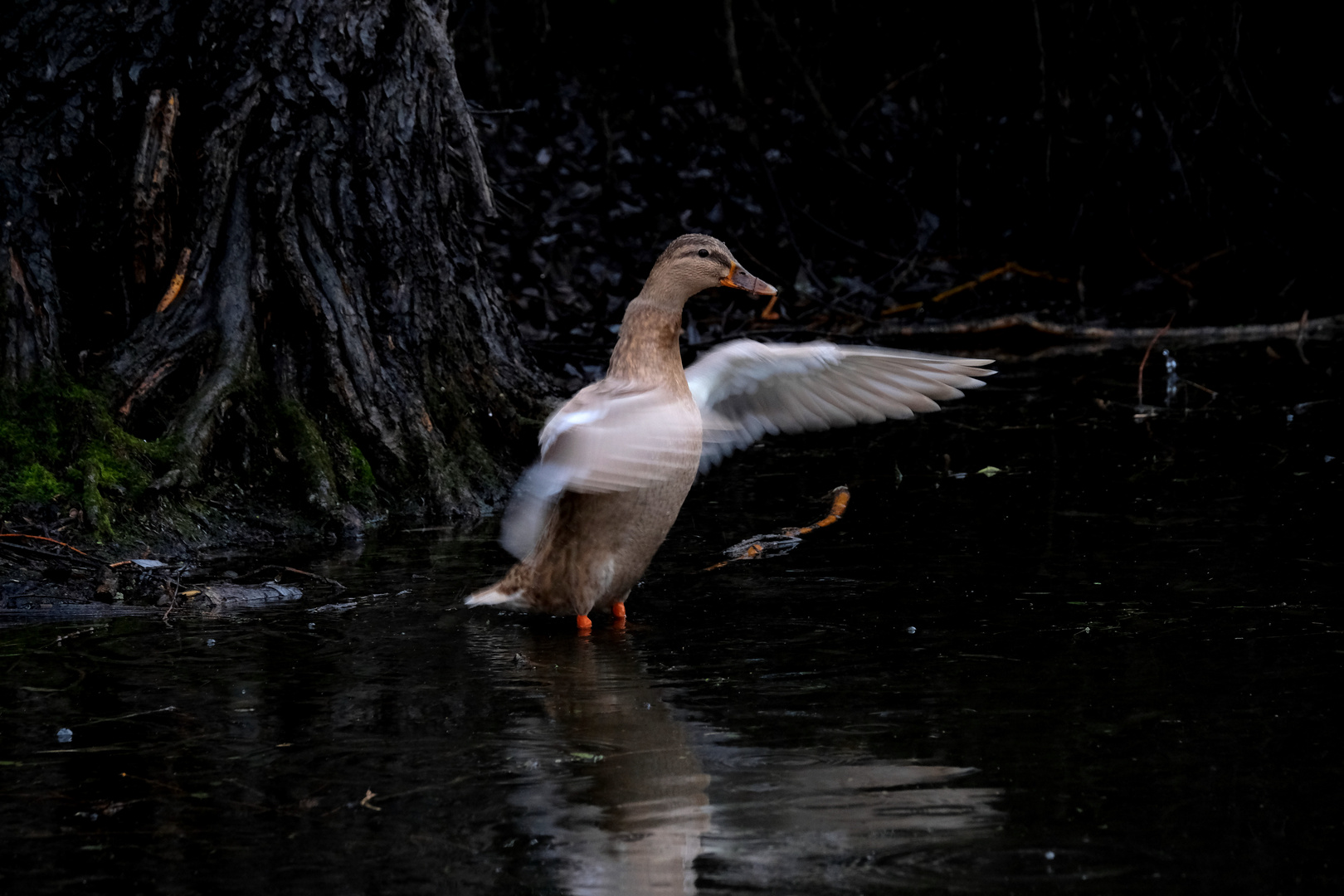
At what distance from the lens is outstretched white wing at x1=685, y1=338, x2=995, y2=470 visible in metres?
6.23

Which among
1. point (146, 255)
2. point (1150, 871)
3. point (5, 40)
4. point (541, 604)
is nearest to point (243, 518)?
point (146, 255)

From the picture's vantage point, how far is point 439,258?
767cm

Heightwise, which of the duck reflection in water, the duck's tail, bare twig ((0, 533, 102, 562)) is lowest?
the duck reflection in water

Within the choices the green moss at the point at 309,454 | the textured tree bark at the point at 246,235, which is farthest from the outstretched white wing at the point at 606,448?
the textured tree bark at the point at 246,235

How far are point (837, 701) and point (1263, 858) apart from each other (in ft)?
4.67

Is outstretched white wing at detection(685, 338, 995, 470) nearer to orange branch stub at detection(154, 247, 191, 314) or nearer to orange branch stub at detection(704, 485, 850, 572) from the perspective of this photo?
orange branch stub at detection(704, 485, 850, 572)

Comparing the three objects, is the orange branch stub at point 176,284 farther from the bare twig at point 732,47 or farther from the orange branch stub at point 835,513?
the bare twig at point 732,47

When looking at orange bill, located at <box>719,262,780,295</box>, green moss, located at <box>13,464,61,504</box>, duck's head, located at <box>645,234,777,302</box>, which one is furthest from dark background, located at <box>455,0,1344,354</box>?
green moss, located at <box>13,464,61,504</box>

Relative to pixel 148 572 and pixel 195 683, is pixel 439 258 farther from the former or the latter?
pixel 195 683

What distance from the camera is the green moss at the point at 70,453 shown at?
6.46 m

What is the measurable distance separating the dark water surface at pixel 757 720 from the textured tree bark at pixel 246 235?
785 millimetres

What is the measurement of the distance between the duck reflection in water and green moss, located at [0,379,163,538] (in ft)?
9.78

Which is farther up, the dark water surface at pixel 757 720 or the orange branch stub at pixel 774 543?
the orange branch stub at pixel 774 543

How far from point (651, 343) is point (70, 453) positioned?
2.67 m
